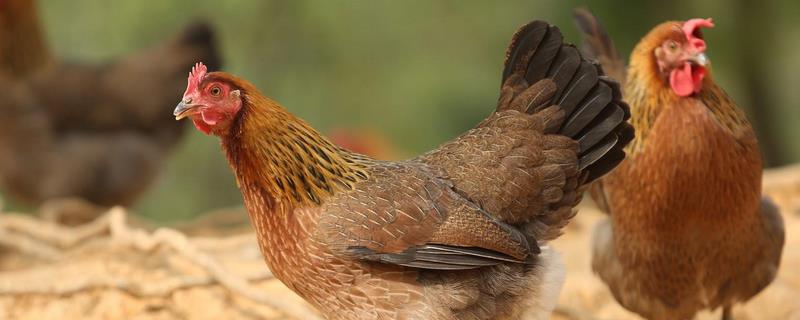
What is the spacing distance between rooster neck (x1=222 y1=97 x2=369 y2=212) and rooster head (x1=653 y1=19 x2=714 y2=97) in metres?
1.10

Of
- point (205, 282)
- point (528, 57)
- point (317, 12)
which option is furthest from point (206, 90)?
point (317, 12)

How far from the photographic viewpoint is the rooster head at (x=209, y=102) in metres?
2.36

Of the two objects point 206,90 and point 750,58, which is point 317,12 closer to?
point 750,58

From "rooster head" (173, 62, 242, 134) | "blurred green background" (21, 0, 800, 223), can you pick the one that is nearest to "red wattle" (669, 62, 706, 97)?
"rooster head" (173, 62, 242, 134)

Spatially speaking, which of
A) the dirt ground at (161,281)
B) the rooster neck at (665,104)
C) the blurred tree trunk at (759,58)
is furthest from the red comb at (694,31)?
the blurred tree trunk at (759,58)

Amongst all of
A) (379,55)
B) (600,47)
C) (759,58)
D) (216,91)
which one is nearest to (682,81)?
(600,47)

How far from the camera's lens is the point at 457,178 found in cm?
259

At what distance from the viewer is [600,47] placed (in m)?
3.47

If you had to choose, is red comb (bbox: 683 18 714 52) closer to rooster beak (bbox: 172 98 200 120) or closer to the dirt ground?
the dirt ground

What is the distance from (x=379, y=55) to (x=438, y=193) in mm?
4250

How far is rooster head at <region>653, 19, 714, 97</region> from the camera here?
2801 millimetres

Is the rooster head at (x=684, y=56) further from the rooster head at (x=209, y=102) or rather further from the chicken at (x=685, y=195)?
the rooster head at (x=209, y=102)

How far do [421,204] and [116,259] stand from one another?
1.91m

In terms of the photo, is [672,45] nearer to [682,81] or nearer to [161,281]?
[682,81]
